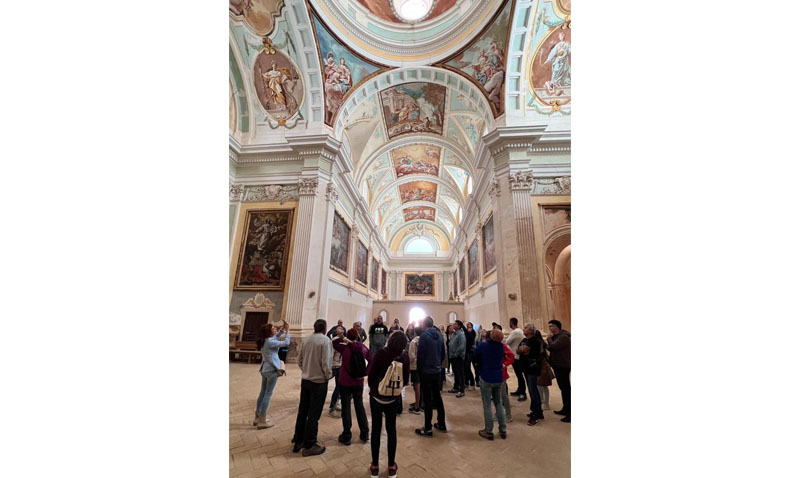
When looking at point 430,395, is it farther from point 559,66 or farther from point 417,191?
point 417,191

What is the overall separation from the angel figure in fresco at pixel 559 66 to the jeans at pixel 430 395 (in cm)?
1128

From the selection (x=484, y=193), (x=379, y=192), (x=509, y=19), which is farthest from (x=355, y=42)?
(x=379, y=192)

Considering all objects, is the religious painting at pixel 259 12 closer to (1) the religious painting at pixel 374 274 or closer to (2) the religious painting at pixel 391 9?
(2) the religious painting at pixel 391 9

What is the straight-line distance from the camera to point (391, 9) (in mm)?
11898

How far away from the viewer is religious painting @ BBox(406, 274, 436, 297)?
28.2 meters

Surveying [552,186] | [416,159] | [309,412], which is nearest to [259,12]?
[416,159]

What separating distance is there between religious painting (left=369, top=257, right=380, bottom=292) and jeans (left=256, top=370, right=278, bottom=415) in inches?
614

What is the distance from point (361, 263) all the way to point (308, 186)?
7354 millimetres

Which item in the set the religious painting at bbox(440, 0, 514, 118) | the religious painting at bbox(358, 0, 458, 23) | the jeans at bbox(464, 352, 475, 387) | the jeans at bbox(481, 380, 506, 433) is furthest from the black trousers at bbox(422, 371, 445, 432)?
the religious painting at bbox(358, 0, 458, 23)

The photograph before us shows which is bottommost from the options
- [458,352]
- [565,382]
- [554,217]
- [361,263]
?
[565,382]

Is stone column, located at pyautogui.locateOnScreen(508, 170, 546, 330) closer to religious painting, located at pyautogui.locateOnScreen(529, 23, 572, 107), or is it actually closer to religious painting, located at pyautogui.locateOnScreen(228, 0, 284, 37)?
religious painting, located at pyautogui.locateOnScreen(529, 23, 572, 107)

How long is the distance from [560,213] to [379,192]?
12592 mm

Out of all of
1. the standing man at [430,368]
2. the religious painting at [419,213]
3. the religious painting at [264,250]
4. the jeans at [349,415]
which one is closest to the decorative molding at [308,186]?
the religious painting at [264,250]

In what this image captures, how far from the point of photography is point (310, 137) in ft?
35.2
